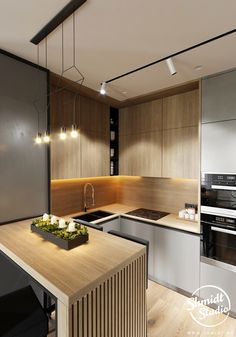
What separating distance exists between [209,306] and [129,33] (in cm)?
299

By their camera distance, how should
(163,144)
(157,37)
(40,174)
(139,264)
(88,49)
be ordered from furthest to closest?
(163,144), (40,174), (88,49), (157,37), (139,264)

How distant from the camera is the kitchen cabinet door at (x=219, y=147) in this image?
6.92ft

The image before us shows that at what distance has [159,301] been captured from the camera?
240 cm

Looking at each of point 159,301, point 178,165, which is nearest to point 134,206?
point 178,165

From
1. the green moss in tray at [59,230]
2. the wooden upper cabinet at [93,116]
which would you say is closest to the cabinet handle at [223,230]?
the green moss in tray at [59,230]

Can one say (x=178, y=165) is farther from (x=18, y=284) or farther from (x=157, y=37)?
(x=18, y=284)

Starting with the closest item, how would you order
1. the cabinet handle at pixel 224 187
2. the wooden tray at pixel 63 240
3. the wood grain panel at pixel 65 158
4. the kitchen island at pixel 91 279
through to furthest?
the kitchen island at pixel 91 279 < the wooden tray at pixel 63 240 < the cabinet handle at pixel 224 187 < the wood grain panel at pixel 65 158

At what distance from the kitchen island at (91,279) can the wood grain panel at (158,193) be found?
173 cm

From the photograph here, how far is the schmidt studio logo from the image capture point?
6.96ft

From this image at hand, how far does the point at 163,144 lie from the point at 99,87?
124 centimetres

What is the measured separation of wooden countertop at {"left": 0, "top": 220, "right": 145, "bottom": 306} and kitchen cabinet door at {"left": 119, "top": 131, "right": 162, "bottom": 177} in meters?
1.59

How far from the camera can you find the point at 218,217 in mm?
2223

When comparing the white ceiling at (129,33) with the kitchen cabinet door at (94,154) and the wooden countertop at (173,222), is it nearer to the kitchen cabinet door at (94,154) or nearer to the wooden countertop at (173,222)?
the kitchen cabinet door at (94,154)

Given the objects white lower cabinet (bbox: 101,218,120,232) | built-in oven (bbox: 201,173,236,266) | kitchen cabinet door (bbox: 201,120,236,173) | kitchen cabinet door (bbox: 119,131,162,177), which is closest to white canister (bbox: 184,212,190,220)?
built-in oven (bbox: 201,173,236,266)
